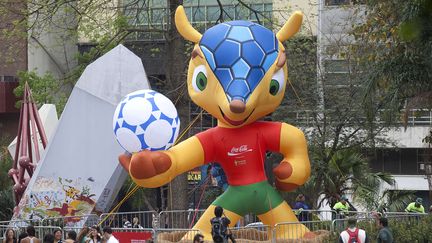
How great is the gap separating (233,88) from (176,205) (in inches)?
260

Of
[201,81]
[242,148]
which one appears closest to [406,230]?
[242,148]

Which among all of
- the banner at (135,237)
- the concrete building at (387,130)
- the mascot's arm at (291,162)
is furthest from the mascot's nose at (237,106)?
the concrete building at (387,130)

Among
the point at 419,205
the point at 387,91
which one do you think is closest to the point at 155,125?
the point at 387,91

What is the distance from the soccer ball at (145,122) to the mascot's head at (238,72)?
0.72m

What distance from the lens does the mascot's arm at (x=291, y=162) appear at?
12562 mm

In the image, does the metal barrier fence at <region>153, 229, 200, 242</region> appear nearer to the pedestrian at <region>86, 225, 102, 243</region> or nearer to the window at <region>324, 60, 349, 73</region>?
the pedestrian at <region>86, 225, 102, 243</region>

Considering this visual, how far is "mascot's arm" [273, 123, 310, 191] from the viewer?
495 inches

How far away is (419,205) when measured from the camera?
62.0 feet

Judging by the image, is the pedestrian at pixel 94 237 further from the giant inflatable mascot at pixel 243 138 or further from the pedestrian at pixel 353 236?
the pedestrian at pixel 353 236

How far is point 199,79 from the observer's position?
504 inches

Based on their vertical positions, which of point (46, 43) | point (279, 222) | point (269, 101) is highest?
point (46, 43)

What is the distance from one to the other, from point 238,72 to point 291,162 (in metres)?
1.55

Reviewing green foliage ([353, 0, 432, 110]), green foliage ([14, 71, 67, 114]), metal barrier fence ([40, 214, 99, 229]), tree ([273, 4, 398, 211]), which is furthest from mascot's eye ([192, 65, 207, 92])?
green foliage ([14, 71, 67, 114])

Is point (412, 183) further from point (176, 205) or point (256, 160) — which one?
point (256, 160)
